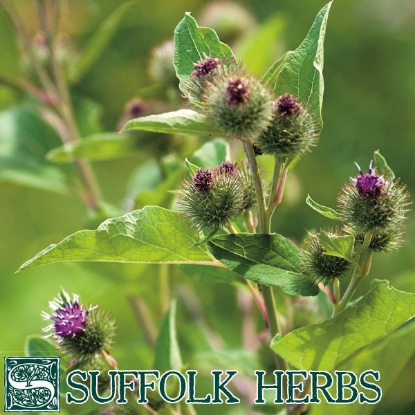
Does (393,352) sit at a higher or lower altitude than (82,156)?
lower

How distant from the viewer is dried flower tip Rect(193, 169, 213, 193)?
5.10 feet

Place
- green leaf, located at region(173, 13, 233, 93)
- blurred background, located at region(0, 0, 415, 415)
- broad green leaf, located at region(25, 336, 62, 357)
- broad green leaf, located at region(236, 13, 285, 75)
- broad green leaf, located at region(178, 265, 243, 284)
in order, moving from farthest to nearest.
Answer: broad green leaf, located at region(236, 13, 285, 75) → blurred background, located at region(0, 0, 415, 415) → broad green leaf, located at region(178, 265, 243, 284) → broad green leaf, located at region(25, 336, 62, 357) → green leaf, located at region(173, 13, 233, 93)

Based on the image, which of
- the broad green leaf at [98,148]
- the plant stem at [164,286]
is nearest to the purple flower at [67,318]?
the plant stem at [164,286]

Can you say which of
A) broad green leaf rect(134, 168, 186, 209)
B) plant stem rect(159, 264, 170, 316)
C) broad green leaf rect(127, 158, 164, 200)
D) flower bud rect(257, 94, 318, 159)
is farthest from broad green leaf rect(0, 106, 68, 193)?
flower bud rect(257, 94, 318, 159)

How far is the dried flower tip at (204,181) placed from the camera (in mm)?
1556

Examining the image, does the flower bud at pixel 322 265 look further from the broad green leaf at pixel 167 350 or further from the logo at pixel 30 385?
the logo at pixel 30 385

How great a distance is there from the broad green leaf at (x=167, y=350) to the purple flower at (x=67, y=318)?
0.35 meters

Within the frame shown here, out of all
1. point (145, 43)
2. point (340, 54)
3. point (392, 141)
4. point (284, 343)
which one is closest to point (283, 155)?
point (284, 343)

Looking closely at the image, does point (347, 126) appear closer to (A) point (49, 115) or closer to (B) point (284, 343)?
(A) point (49, 115)

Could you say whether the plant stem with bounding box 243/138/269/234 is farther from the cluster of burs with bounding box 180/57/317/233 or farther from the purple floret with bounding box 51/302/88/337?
the purple floret with bounding box 51/302/88/337

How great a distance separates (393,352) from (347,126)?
2812 millimetres

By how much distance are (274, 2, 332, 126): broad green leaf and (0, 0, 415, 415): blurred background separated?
41.3 inches

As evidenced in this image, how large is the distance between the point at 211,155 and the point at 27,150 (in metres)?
1.45

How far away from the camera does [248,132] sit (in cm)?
142
